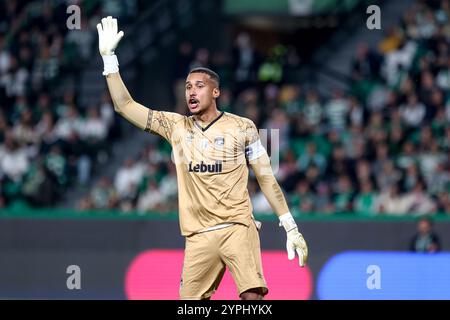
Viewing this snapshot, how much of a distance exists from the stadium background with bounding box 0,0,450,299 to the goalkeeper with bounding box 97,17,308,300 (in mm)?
6371

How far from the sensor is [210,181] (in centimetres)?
909

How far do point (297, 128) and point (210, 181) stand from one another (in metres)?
10.3

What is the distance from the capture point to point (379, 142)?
18328 mm

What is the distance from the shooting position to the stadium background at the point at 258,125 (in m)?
16.5

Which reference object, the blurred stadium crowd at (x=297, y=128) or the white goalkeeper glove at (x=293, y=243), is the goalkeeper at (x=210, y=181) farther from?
the blurred stadium crowd at (x=297, y=128)

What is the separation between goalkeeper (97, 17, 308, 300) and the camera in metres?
9.03

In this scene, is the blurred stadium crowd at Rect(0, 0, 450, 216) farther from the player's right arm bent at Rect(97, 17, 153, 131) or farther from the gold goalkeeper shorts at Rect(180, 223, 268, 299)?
the player's right arm bent at Rect(97, 17, 153, 131)

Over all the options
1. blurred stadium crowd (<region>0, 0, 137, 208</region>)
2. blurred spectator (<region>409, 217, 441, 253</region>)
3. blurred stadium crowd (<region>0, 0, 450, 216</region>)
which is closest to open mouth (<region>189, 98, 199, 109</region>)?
blurred spectator (<region>409, 217, 441, 253</region>)

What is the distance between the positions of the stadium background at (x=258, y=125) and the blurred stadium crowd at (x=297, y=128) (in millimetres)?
29

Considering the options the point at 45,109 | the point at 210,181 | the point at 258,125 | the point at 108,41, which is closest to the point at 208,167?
the point at 210,181

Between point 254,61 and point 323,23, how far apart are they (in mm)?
3267

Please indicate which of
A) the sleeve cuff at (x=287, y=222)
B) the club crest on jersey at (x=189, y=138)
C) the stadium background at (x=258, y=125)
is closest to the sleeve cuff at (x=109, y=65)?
the club crest on jersey at (x=189, y=138)

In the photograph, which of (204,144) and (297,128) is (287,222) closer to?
(204,144)
